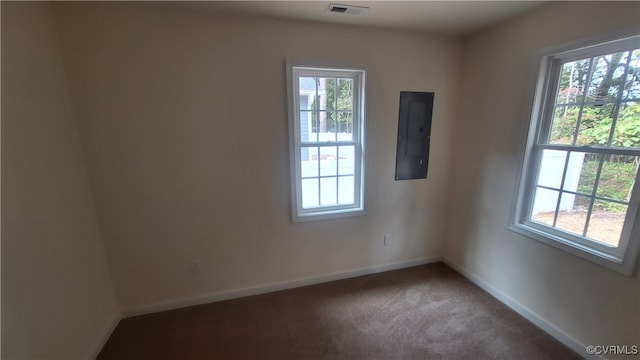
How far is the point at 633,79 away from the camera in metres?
1.47

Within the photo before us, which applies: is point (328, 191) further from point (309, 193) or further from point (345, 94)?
point (345, 94)

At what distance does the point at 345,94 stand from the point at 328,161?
0.63 metres

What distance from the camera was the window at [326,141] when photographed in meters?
2.22

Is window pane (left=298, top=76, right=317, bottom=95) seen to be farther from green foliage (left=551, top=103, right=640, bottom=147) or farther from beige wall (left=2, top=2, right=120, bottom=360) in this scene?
green foliage (left=551, top=103, right=640, bottom=147)

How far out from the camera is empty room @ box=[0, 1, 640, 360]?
1489 millimetres

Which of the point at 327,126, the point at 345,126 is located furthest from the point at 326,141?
the point at 345,126

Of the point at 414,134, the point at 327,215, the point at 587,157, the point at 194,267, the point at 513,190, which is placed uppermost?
the point at 414,134

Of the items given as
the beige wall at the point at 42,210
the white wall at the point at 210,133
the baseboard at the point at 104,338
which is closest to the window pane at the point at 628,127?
the white wall at the point at 210,133

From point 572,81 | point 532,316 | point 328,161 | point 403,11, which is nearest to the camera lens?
point 572,81

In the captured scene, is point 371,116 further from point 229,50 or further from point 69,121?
point 69,121

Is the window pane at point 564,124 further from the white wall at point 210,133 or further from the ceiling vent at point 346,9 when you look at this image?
the ceiling vent at point 346,9

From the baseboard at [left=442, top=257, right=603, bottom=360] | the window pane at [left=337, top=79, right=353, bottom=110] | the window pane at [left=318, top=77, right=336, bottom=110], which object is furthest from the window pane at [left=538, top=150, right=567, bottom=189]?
the window pane at [left=318, top=77, right=336, bottom=110]

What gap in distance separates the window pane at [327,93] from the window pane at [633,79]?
1.86 m

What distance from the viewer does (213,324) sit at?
6.57ft
